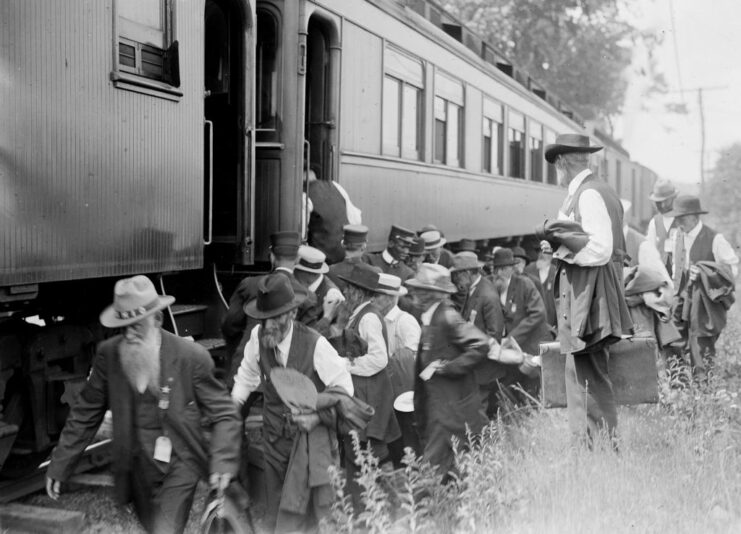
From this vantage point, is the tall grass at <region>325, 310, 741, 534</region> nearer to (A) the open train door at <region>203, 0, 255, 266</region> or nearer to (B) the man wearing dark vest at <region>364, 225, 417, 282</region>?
(B) the man wearing dark vest at <region>364, 225, 417, 282</region>

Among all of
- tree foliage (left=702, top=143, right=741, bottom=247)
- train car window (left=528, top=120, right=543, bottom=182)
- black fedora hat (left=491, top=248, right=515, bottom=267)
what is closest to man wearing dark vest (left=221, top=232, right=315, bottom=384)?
black fedora hat (left=491, top=248, right=515, bottom=267)

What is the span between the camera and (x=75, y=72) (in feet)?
16.0

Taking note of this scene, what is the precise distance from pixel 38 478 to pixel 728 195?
21.1 metres

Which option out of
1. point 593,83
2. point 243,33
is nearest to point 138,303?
point 243,33

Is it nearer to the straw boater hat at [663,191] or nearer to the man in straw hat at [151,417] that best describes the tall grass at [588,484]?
the man in straw hat at [151,417]

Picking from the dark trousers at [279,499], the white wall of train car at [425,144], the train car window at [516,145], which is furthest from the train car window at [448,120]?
the dark trousers at [279,499]

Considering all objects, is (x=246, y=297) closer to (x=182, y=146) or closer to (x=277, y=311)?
(x=182, y=146)

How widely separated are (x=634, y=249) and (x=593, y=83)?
26.3 meters

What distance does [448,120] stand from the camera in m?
11.3

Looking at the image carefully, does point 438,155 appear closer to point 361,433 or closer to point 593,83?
point 361,433

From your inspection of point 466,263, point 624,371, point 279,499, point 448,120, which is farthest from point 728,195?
point 279,499

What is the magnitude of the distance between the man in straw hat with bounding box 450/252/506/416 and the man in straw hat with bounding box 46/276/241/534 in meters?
2.68

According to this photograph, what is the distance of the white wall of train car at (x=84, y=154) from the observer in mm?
4527

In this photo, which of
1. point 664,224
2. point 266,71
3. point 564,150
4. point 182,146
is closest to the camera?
point 564,150
